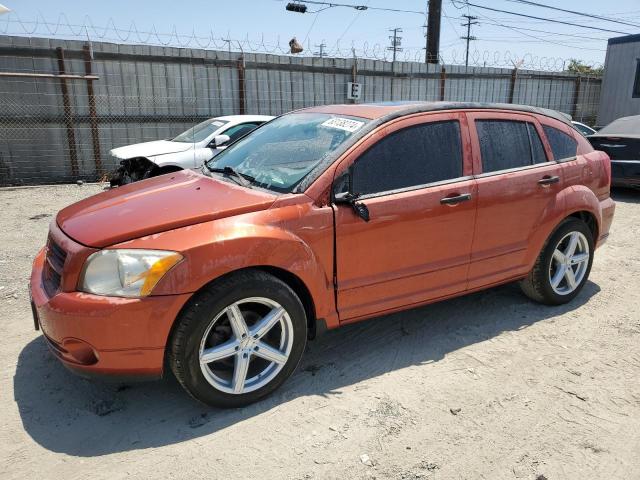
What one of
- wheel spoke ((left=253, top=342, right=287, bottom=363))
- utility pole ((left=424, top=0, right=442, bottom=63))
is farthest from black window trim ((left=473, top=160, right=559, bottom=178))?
utility pole ((left=424, top=0, right=442, bottom=63))

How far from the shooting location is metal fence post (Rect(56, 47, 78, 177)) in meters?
10.3

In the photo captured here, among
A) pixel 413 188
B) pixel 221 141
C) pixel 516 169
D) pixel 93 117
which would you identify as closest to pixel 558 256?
pixel 516 169

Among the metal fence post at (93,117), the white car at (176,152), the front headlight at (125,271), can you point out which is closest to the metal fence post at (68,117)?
the metal fence post at (93,117)

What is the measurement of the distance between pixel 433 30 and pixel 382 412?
16.8 metres

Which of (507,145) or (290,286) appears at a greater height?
(507,145)

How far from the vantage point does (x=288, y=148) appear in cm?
366

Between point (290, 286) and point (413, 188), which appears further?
point (413, 188)

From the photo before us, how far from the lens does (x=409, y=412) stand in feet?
9.84

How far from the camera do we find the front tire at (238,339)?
276 centimetres

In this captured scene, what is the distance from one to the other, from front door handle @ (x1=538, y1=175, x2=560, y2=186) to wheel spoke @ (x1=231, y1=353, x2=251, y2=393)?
265 cm

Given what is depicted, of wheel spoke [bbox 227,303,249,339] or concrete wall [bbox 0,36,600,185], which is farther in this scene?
concrete wall [bbox 0,36,600,185]

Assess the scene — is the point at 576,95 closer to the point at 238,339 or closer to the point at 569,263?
the point at 569,263

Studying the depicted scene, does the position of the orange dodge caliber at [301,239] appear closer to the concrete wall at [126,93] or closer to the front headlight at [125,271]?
the front headlight at [125,271]

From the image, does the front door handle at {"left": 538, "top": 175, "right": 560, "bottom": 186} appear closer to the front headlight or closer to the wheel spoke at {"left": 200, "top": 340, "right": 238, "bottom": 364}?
the wheel spoke at {"left": 200, "top": 340, "right": 238, "bottom": 364}
